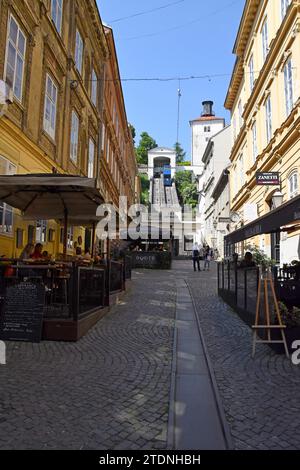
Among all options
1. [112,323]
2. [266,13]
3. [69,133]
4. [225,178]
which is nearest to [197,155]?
[225,178]

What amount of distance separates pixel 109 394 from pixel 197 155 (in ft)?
279

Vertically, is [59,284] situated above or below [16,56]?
below

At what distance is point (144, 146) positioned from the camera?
10538 cm

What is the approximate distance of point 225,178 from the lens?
1427 inches

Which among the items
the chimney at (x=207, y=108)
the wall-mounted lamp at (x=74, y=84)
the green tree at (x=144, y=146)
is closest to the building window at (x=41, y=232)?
the wall-mounted lamp at (x=74, y=84)

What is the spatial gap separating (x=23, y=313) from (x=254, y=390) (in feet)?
13.1

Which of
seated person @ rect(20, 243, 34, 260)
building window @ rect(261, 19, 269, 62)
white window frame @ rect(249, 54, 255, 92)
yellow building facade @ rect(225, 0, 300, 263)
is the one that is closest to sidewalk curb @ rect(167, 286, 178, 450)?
seated person @ rect(20, 243, 34, 260)

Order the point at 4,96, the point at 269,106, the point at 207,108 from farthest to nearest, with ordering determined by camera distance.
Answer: the point at 207,108 < the point at 269,106 < the point at 4,96

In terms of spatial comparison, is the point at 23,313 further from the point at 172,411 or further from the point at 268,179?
the point at 268,179

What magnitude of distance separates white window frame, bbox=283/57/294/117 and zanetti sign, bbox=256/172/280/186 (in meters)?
2.43

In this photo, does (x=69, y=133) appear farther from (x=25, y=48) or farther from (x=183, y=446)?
(x=183, y=446)

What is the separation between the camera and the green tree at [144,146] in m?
103

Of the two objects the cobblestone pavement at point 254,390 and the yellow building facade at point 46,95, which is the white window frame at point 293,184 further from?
the cobblestone pavement at point 254,390

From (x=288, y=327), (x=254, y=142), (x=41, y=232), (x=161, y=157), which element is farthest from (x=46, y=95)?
(x=161, y=157)
